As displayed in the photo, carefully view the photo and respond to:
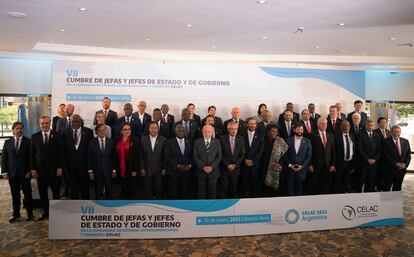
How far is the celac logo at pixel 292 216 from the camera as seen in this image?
4.74 metres

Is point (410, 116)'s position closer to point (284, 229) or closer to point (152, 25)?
point (284, 229)

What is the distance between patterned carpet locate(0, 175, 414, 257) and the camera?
422 cm

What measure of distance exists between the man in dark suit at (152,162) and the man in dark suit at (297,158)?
2.04m

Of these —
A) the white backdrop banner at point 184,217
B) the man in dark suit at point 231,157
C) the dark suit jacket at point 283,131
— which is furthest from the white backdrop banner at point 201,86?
the white backdrop banner at point 184,217

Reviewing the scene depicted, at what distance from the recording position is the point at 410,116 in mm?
11594

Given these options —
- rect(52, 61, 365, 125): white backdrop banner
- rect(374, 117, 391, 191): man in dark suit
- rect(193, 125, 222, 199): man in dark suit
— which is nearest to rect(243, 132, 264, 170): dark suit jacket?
rect(193, 125, 222, 199): man in dark suit

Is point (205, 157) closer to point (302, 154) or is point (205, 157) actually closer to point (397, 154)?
point (302, 154)

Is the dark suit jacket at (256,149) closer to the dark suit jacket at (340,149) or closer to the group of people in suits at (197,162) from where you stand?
the group of people in suits at (197,162)

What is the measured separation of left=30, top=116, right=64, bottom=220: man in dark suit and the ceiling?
163cm

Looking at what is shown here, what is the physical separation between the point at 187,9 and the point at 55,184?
3360 millimetres

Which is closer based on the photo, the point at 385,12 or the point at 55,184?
the point at 385,12

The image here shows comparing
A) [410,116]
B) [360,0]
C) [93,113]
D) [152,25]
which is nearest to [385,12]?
[360,0]

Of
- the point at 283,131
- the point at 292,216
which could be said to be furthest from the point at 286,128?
the point at 292,216

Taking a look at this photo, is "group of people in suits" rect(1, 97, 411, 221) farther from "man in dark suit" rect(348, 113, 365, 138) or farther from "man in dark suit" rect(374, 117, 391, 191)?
"man in dark suit" rect(348, 113, 365, 138)
